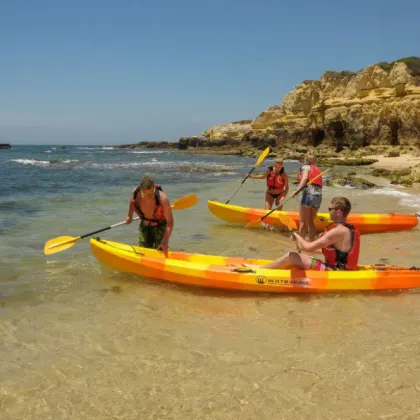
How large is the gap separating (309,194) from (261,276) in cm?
257

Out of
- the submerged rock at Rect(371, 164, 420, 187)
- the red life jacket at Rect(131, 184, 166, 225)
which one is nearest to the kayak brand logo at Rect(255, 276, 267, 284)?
the red life jacket at Rect(131, 184, 166, 225)

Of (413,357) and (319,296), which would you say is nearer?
(413,357)

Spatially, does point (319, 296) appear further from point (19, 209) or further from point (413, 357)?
point (19, 209)

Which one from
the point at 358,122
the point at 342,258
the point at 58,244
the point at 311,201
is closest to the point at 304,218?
the point at 311,201

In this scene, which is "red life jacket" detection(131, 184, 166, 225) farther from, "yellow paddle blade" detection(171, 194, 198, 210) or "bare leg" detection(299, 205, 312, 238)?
"bare leg" detection(299, 205, 312, 238)

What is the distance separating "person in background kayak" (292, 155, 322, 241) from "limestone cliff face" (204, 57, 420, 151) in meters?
26.8

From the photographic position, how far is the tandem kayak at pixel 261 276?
14.8ft

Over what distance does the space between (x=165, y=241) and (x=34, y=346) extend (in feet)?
6.35

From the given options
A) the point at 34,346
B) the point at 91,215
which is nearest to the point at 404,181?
the point at 91,215

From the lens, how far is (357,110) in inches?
1401

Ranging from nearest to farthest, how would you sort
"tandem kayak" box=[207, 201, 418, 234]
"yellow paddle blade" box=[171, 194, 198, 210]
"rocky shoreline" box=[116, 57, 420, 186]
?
"yellow paddle blade" box=[171, 194, 198, 210] < "tandem kayak" box=[207, 201, 418, 234] < "rocky shoreline" box=[116, 57, 420, 186]

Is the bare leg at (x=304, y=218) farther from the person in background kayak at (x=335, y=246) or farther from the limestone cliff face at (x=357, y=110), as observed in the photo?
the limestone cliff face at (x=357, y=110)

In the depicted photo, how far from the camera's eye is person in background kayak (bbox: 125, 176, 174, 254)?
4.96 meters

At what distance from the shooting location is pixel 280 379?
9.61ft
